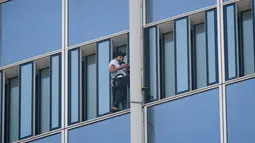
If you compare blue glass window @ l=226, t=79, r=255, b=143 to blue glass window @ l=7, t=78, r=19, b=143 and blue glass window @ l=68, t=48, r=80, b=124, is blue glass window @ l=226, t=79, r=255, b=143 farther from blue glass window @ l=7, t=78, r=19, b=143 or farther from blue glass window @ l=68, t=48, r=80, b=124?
blue glass window @ l=7, t=78, r=19, b=143

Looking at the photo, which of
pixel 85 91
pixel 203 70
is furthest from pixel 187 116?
pixel 85 91

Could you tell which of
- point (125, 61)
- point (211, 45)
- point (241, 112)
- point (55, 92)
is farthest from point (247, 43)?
point (55, 92)

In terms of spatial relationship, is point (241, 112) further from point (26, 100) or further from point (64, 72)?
point (26, 100)

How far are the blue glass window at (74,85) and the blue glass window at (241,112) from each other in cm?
427

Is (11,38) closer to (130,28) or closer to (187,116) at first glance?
(130,28)

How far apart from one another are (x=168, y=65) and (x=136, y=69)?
0.76 metres

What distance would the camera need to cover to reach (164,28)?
28953 millimetres

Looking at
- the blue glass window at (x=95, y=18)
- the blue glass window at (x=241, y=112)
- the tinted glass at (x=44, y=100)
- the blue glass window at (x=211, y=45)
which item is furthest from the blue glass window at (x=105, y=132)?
the blue glass window at (x=241, y=112)

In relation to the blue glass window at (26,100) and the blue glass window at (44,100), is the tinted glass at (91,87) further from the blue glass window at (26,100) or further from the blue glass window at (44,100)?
the blue glass window at (26,100)

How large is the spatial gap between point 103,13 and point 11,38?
2.96 meters

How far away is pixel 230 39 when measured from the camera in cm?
2791

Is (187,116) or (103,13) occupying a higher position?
(103,13)

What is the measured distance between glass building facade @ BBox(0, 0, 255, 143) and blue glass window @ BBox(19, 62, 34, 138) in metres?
0.03

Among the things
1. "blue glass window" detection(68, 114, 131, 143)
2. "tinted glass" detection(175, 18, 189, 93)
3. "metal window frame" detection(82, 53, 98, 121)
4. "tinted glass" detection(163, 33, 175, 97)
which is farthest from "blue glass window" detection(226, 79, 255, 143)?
"metal window frame" detection(82, 53, 98, 121)
